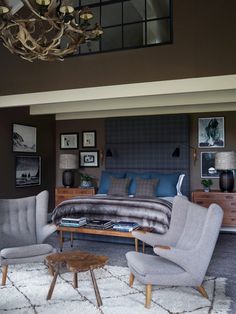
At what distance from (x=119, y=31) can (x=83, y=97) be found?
7.27 feet

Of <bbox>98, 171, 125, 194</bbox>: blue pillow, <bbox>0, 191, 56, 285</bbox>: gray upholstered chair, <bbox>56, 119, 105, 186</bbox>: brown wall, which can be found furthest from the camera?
<bbox>56, 119, 105, 186</bbox>: brown wall

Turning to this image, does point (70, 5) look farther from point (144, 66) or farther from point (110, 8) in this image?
point (110, 8)

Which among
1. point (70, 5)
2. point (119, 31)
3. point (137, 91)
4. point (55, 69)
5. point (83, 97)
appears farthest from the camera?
point (119, 31)

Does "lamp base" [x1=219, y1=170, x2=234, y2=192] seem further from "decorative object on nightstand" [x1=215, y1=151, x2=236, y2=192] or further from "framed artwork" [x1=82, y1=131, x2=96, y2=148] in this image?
"framed artwork" [x1=82, y1=131, x2=96, y2=148]

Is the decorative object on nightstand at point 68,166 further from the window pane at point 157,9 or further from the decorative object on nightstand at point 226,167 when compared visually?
the window pane at point 157,9

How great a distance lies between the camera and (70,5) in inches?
125

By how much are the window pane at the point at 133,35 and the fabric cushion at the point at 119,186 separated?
2760 mm

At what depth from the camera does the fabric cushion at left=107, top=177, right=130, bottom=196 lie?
258 inches

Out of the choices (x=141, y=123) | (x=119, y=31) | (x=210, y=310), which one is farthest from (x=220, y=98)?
(x=210, y=310)

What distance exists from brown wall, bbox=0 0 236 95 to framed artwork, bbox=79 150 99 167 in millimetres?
2424

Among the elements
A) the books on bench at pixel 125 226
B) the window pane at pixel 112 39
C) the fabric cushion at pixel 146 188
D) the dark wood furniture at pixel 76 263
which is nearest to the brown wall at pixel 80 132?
the fabric cushion at pixel 146 188

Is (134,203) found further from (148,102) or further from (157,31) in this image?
(157,31)

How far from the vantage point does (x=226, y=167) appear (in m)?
6.18

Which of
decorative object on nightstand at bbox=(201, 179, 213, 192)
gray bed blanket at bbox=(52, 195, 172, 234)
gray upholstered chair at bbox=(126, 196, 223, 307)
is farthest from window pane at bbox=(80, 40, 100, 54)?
gray upholstered chair at bbox=(126, 196, 223, 307)
